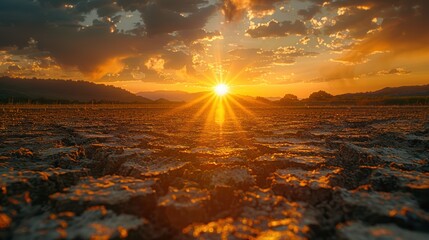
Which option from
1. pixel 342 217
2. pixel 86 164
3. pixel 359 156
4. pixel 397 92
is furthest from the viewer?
pixel 397 92

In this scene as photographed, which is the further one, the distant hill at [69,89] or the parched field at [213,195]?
the distant hill at [69,89]

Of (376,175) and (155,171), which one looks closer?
(376,175)

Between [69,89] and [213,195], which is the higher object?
[69,89]

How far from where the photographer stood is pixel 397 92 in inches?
4210

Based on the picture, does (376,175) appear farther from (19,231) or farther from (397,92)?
(397,92)

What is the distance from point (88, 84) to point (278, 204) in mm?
160870

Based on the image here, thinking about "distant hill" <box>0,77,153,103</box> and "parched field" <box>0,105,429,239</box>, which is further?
"distant hill" <box>0,77,153,103</box>

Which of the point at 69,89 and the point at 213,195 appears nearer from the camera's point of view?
the point at 213,195

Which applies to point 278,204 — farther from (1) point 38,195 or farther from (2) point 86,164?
(2) point 86,164

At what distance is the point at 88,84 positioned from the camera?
149 metres

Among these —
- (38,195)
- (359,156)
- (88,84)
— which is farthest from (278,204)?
(88,84)

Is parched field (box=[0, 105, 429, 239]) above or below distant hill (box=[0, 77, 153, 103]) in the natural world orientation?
below

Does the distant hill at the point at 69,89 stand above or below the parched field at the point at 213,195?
above

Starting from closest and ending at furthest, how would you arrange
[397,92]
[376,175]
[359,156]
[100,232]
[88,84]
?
1. [100,232]
2. [376,175]
3. [359,156]
4. [397,92]
5. [88,84]
